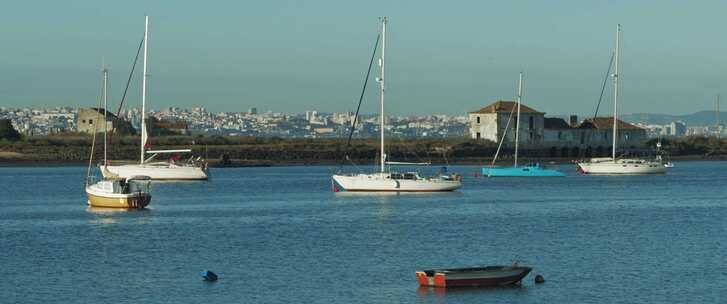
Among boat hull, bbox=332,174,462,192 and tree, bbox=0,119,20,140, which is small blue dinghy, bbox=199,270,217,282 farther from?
tree, bbox=0,119,20,140

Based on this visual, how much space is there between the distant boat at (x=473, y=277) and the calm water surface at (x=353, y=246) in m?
0.40

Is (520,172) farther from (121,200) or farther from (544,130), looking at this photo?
(121,200)

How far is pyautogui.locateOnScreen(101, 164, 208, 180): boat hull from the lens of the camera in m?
86.8

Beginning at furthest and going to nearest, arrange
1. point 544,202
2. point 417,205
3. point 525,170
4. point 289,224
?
point 525,170 < point 544,202 < point 417,205 < point 289,224

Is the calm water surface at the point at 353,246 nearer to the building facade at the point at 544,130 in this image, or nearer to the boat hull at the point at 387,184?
the boat hull at the point at 387,184

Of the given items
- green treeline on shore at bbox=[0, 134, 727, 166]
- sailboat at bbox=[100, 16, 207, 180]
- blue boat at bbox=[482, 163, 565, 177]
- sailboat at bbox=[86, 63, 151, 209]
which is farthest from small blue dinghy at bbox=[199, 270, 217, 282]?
green treeline on shore at bbox=[0, 134, 727, 166]

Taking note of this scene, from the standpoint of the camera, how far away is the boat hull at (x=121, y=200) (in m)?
60.8

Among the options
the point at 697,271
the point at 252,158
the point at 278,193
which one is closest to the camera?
the point at 697,271

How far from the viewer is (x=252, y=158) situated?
5546 inches

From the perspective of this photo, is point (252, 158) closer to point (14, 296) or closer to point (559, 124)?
point (559, 124)

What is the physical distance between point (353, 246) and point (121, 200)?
59.4 feet

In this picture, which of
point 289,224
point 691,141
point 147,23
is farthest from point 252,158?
point 289,224

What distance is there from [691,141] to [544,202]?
358ft

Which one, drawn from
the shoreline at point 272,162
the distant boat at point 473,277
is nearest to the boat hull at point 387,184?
the distant boat at point 473,277
